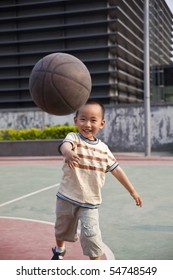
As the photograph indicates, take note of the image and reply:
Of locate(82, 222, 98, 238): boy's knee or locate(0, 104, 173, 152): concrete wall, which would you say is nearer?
locate(82, 222, 98, 238): boy's knee

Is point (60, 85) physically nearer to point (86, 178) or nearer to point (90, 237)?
point (86, 178)

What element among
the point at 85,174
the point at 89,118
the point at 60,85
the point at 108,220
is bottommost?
the point at 108,220

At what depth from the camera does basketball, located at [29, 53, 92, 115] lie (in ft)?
17.6

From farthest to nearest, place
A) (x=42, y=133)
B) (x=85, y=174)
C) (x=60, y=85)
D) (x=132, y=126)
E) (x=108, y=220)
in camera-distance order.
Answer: (x=132, y=126), (x=42, y=133), (x=108, y=220), (x=60, y=85), (x=85, y=174)

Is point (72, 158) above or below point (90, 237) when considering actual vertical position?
above

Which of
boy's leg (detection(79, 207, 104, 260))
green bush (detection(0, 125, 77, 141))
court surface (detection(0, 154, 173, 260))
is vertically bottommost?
court surface (detection(0, 154, 173, 260))

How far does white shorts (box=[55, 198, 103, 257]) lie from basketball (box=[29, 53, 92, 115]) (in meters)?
1.45

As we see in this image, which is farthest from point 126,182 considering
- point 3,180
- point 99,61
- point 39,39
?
point 39,39

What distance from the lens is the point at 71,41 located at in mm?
56188

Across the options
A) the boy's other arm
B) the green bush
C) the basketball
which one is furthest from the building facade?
the boy's other arm

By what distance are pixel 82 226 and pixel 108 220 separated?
322 cm

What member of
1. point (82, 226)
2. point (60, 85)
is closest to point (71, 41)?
point (60, 85)

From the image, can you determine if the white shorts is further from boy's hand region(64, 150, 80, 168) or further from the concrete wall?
the concrete wall

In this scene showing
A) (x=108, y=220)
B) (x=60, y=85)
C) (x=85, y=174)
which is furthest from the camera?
(x=108, y=220)
